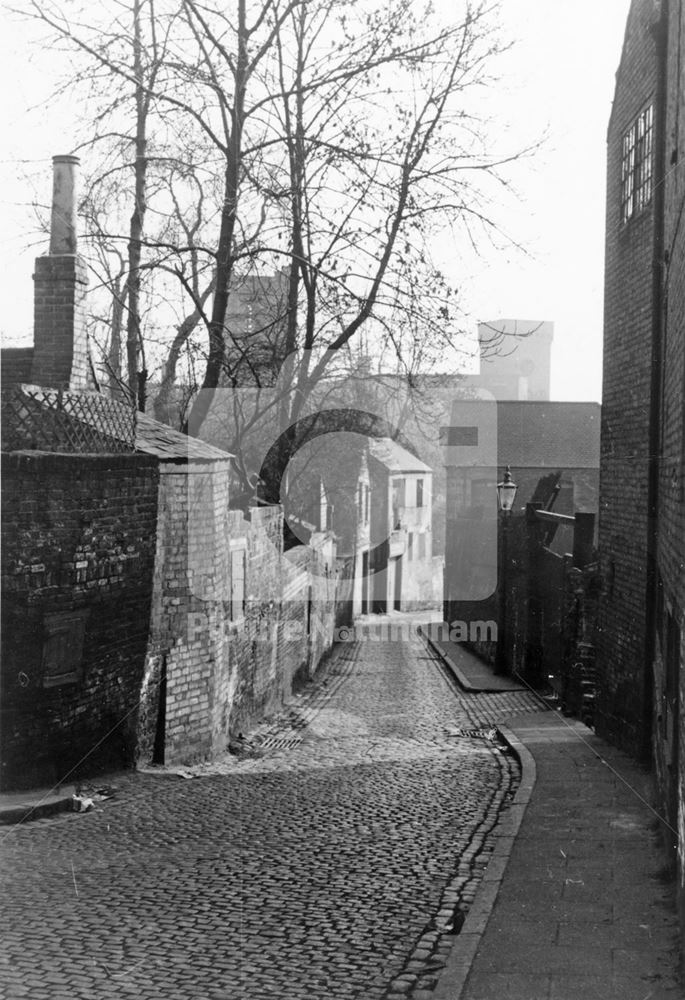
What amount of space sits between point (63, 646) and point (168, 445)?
113 inches

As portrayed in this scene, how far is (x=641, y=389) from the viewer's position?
1127 cm

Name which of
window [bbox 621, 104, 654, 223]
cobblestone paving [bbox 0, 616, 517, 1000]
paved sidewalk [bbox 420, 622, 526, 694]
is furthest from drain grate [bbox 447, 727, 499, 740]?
window [bbox 621, 104, 654, 223]

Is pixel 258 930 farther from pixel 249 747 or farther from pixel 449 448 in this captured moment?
pixel 449 448

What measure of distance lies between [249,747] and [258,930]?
645 centimetres

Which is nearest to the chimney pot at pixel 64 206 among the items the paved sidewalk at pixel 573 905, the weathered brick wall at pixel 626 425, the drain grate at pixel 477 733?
the weathered brick wall at pixel 626 425

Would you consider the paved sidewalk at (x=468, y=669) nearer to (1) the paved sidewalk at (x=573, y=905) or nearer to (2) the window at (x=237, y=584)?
(2) the window at (x=237, y=584)

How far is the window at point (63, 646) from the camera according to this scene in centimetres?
869

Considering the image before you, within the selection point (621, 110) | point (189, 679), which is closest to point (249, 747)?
point (189, 679)

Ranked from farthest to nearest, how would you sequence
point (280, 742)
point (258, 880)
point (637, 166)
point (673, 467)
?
point (280, 742)
point (637, 166)
point (673, 467)
point (258, 880)

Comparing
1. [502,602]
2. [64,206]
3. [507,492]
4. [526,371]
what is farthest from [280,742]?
[526,371]

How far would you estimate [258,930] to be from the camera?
6125mm

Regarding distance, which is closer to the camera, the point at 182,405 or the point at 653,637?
the point at 653,637

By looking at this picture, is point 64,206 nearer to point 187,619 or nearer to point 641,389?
point 187,619

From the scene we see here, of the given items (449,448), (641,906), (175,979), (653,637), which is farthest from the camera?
(449,448)
